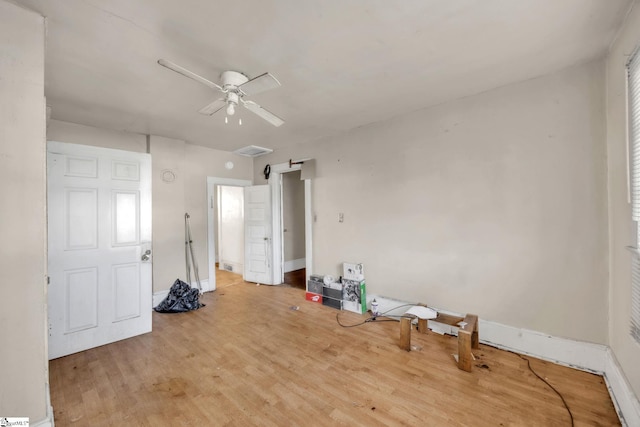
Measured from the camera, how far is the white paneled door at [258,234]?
15.6ft

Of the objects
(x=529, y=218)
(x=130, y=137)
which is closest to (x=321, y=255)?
(x=529, y=218)

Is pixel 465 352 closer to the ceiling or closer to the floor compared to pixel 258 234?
closer to the floor

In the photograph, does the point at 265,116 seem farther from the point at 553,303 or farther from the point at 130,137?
the point at 553,303

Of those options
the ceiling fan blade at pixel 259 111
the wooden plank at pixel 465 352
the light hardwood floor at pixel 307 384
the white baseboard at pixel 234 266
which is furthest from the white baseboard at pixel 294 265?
the wooden plank at pixel 465 352

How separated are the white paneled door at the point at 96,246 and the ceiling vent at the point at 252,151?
177 centimetres

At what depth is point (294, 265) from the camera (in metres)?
6.11

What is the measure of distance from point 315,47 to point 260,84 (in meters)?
0.49

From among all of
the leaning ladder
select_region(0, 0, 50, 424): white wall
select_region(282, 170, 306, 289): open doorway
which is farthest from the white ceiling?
select_region(282, 170, 306, 289): open doorway

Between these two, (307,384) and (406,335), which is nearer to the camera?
(307,384)

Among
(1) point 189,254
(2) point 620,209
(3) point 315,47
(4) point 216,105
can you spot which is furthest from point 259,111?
(1) point 189,254

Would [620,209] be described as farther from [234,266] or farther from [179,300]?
[234,266]

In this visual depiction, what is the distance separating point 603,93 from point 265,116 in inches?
113

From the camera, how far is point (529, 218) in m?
2.38

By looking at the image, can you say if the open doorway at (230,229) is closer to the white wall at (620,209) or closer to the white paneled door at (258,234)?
the white paneled door at (258,234)
